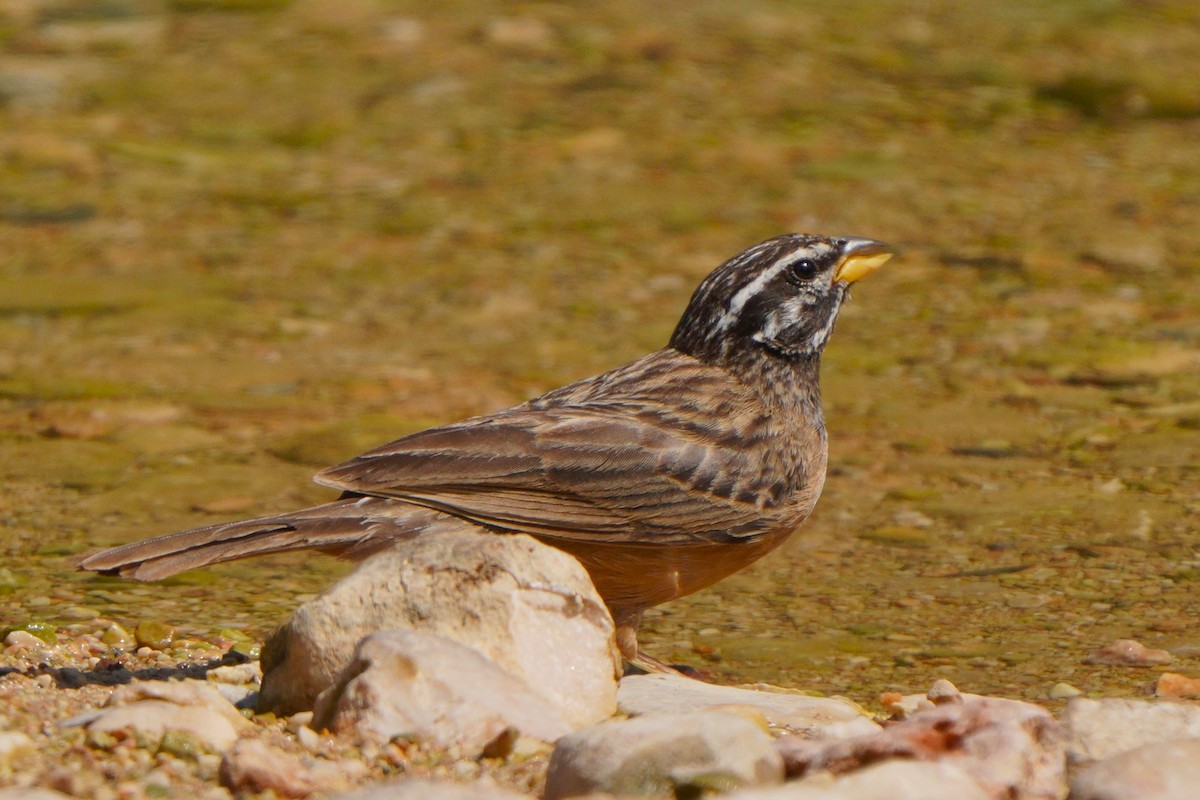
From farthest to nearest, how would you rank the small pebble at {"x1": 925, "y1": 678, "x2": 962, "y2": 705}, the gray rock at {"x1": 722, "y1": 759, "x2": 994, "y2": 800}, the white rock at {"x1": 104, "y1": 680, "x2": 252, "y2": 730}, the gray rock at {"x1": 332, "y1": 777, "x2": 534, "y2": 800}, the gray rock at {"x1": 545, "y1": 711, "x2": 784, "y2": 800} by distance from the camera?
the small pebble at {"x1": 925, "y1": 678, "x2": 962, "y2": 705}
the white rock at {"x1": 104, "y1": 680, "x2": 252, "y2": 730}
the gray rock at {"x1": 545, "y1": 711, "x2": 784, "y2": 800}
the gray rock at {"x1": 722, "y1": 759, "x2": 994, "y2": 800}
the gray rock at {"x1": 332, "y1": 777, "x2": 534, "y2": 800}

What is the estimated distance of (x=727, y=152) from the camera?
11969mm

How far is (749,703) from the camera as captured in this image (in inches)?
197

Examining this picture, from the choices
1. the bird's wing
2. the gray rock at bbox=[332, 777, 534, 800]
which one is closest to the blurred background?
the bird's wing

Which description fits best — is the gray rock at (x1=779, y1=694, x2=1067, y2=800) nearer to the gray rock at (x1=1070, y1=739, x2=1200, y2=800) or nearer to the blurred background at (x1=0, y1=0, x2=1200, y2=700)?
the gray rock at (x1=1070, y1=739, x2=1200, y2=800)

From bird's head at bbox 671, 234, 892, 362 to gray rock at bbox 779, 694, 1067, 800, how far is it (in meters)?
2.27

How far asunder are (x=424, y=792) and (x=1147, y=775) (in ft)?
5.26

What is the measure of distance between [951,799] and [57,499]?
4305 mm

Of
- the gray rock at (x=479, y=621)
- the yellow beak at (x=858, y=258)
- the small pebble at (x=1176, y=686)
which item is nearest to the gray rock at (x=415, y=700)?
the gray rock at (x=479, y=621)

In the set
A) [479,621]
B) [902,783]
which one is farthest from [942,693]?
[479,621]

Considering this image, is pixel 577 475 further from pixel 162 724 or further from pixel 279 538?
pixel 162 724

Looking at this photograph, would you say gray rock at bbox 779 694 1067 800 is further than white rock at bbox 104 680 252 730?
No

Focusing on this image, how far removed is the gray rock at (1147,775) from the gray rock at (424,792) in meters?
1.31

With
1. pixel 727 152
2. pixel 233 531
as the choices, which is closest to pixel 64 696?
pixel 233 531

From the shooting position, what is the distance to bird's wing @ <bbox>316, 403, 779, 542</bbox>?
553 cm
